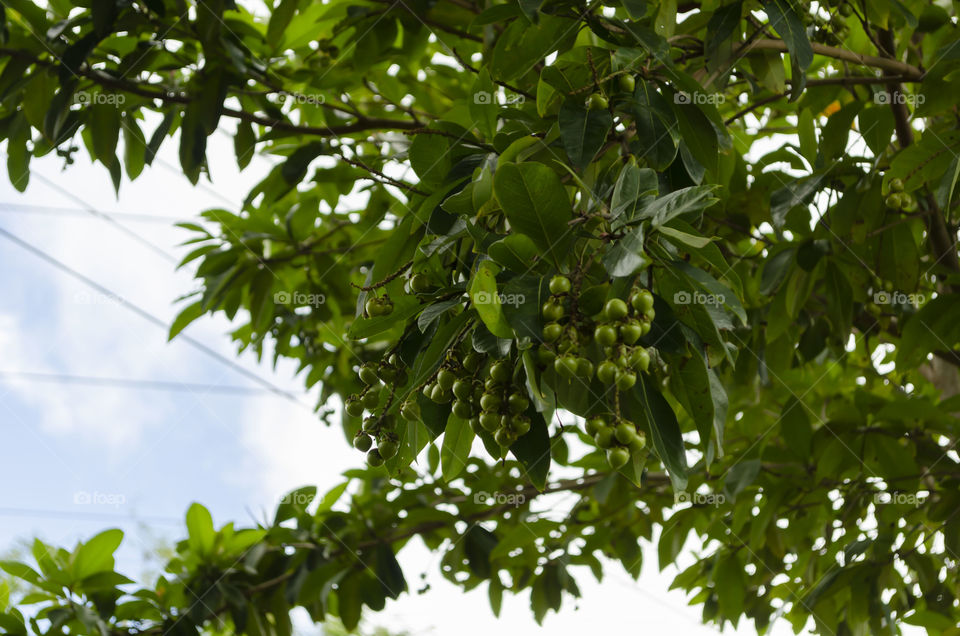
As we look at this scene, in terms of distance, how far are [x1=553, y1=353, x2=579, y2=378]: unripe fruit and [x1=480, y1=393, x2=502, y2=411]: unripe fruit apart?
90 millimetres

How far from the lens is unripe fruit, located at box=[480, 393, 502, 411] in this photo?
0.92 meters

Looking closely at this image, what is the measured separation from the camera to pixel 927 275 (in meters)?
2.20

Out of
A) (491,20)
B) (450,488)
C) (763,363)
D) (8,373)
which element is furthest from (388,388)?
(8,373)

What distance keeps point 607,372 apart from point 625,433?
0.09 m

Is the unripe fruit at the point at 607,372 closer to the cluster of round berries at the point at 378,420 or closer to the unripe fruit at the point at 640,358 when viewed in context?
the unripe fruit at the point at 640,358

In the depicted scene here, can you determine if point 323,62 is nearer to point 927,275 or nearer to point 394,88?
point 394,88

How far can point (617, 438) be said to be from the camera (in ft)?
3.00

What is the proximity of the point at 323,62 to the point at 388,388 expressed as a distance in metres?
1.38

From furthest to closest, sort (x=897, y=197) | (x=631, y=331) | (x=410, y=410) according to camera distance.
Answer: (x=897, y=197)
(x=410, y=410)
(x=631, y=331)

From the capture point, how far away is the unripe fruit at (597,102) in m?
1.11

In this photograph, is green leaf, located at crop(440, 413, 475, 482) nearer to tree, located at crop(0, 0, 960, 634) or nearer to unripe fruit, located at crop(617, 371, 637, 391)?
tree, located at crop(0, 0, 960, 634)

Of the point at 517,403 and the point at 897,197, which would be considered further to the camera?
the point at 897,197

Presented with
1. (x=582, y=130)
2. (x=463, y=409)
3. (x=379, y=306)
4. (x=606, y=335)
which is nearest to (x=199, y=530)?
(x=379, y=306)

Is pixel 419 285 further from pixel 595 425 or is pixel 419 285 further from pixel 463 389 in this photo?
pixel 595 425
